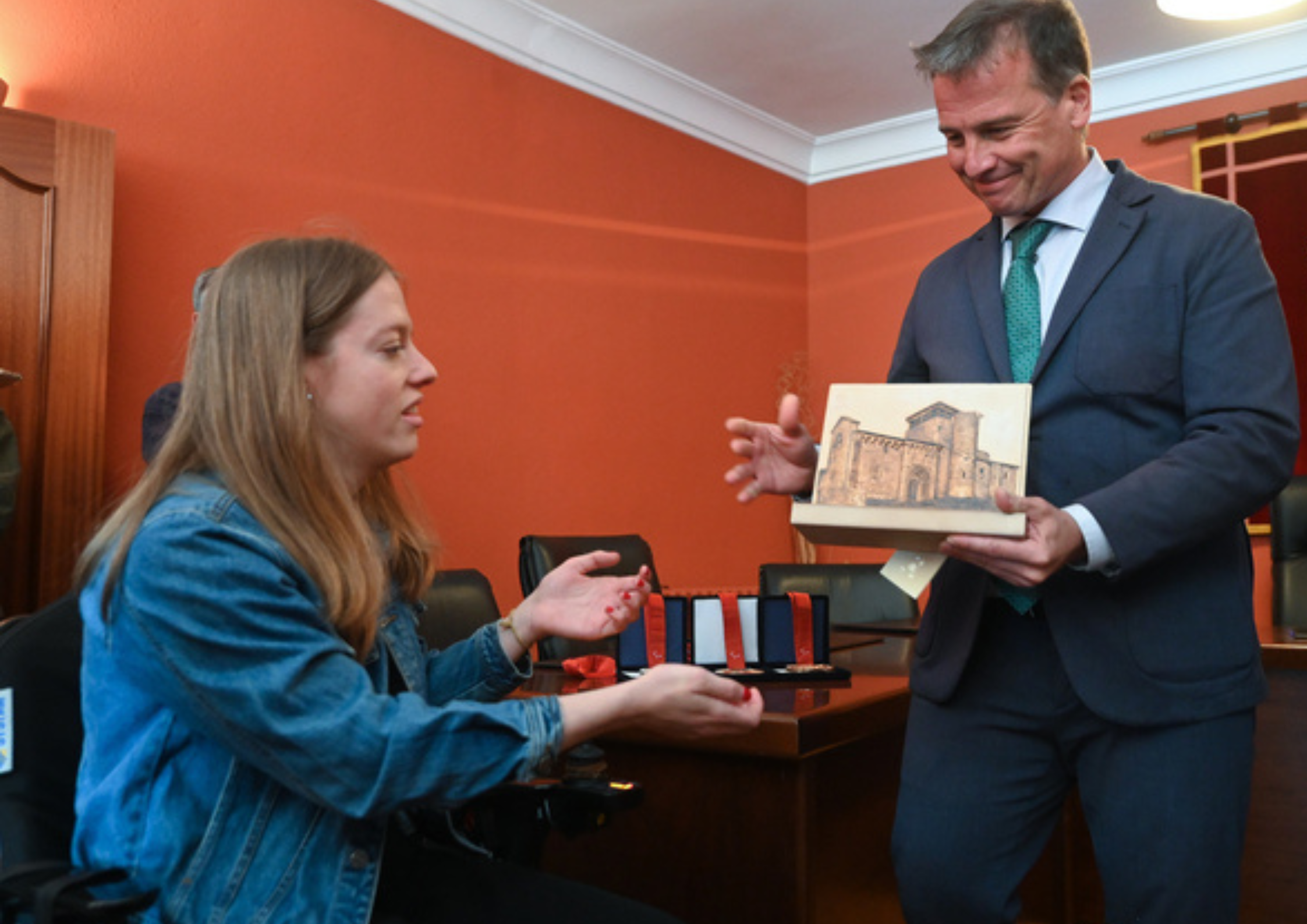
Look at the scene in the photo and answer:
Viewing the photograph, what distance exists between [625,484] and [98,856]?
12.3 ft

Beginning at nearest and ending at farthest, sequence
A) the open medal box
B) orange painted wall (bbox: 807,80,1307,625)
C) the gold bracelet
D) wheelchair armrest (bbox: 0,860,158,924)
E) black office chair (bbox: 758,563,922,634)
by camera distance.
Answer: wheelchair armrest (bbox: 0,860,158,924) → the gold bracelet → the open medal box → black office chair (bbox: 758,563,922,634) → orange painted wall (bbox: 807,80,1307,625)

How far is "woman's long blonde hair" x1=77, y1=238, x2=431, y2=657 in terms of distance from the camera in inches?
46.8

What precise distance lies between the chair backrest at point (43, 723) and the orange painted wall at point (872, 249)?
14.8ft

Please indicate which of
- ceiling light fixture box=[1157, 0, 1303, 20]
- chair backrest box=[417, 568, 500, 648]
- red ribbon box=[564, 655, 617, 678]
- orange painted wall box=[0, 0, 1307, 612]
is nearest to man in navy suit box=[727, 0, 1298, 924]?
red ribbon box=[564, 655, 617, 678]

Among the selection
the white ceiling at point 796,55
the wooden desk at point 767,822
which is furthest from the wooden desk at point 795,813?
the white ceiling at point 796,55

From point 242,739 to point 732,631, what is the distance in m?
1.25

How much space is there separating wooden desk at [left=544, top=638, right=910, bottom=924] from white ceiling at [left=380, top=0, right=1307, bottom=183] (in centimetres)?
284

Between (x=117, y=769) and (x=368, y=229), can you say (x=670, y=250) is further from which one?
(x=117, y=769)

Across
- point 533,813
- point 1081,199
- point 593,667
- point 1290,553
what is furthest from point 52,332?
point 1290,553

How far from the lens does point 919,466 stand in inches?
53.7

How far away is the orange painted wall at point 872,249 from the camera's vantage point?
543 centimetres

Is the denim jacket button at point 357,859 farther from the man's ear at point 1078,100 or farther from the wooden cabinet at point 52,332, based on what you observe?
the wooden cabinet at point 52,332

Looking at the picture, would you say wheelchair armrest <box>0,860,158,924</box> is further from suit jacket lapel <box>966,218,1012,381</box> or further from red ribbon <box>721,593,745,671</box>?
red ribbon <box>721,593,745,671</box>

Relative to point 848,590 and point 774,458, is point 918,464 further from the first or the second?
point 848,590
